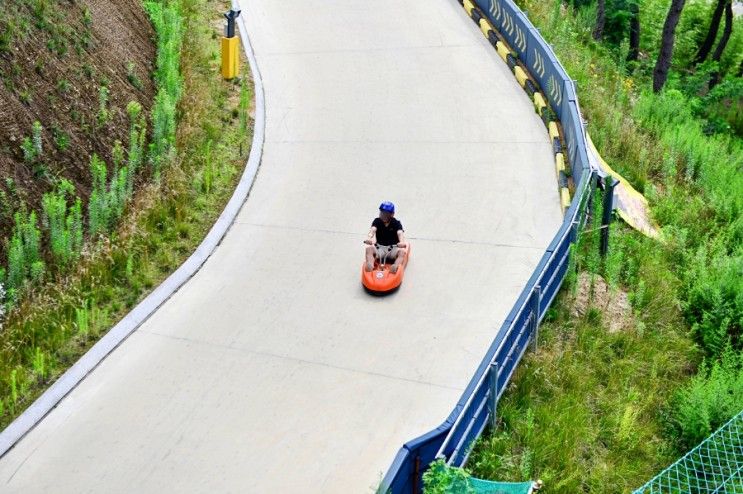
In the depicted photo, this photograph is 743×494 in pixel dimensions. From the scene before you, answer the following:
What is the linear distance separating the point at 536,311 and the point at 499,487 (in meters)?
3.08

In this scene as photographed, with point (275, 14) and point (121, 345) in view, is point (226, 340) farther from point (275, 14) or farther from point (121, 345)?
point (275, 14)

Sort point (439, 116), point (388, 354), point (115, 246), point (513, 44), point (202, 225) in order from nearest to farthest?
point (388, 354) → point (115, 246) → point (202, 225) → point (439, 116) → point (513, 44)

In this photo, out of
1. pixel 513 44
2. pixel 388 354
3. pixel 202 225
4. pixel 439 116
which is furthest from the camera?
pixel 513 44

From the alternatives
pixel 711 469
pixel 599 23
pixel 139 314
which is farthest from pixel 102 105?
pixel 599 23

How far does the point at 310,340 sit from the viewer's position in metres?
12.7

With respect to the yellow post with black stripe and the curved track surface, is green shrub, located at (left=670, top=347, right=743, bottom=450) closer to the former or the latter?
the curved track surface

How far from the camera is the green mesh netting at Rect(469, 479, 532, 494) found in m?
9.72

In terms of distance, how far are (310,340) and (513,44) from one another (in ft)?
35.1

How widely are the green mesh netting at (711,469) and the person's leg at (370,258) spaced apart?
14.3ft

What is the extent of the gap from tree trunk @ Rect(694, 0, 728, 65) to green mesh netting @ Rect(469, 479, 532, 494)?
2463 cm

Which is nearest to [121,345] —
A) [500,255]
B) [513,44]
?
[500,255]

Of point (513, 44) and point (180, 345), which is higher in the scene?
point (513, 44)

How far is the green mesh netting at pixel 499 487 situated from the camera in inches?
383

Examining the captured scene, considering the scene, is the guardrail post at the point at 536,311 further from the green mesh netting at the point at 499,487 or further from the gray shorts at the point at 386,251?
the green mesh netting at the point at 499,487
